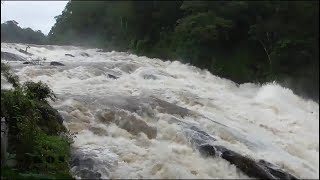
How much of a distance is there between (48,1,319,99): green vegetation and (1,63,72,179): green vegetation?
17.0 ft

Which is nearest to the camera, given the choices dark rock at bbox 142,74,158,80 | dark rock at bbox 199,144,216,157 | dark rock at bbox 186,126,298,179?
dark rock at bbox 186,126,298,179

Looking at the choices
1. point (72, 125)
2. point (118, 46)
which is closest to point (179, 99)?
point (72, 125)

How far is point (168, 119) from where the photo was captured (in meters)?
12.4

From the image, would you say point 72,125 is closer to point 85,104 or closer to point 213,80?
point 85,104

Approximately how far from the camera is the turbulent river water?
32.4ft

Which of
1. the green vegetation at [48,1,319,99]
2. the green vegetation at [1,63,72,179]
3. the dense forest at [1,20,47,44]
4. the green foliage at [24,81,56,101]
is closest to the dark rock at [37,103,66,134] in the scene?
Result: the green vegetation at [1,63,72,179]

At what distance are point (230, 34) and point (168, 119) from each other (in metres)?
10.8

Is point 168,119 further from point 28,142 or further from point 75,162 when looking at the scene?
point 28,142

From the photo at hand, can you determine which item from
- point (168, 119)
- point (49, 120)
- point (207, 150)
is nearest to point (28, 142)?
point (49, 120)

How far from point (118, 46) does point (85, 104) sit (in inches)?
772

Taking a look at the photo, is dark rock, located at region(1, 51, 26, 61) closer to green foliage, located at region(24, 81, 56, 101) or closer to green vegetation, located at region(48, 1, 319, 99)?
green vegetation, located at region(48, 1, 319, 99)

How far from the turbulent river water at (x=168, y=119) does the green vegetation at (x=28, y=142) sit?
40cm

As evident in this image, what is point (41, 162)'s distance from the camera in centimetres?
897

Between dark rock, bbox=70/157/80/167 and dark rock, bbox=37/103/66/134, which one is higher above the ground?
dark rock, bbox=37/103/66/134
